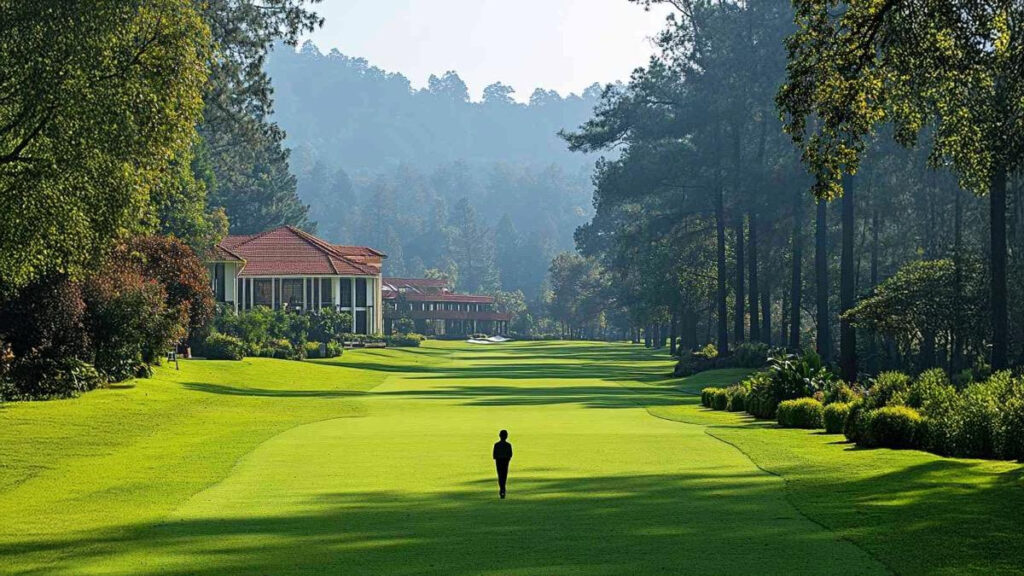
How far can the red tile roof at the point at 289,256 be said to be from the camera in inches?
3932

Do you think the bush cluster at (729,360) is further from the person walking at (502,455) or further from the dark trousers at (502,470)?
the person walking at (502,455)

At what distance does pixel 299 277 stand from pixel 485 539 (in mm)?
87662

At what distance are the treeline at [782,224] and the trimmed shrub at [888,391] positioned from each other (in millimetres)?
9074

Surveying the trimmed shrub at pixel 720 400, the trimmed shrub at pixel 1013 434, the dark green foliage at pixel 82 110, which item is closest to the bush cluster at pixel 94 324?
the dark green foliage at pixel 82 110

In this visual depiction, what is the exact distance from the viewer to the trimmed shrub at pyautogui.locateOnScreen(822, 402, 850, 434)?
90.1 feet

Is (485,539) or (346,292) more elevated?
(346,292)

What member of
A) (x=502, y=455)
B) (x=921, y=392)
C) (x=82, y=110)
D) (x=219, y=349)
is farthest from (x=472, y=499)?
(x=219, y=349)

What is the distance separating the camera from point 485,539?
46.6 ft

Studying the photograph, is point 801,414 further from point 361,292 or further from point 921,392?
point 361,292

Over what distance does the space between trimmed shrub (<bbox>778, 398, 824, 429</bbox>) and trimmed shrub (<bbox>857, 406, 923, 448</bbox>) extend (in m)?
5.55

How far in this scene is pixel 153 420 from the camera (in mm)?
33188

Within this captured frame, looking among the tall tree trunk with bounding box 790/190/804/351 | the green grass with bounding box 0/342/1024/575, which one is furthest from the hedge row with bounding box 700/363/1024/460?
the tall tree trunk with bounding box 790/190/804/351

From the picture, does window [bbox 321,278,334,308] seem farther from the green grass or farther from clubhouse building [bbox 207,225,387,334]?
the green grass

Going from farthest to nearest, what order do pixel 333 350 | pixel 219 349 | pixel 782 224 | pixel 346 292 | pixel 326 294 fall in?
pixel 346 292
pixel 326 294
pixel 333 350
pixel 782 224
pixel 219 349
